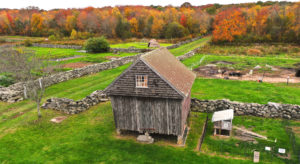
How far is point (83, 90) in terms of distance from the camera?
29281 mm

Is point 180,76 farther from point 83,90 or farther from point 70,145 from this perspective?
point 83,90

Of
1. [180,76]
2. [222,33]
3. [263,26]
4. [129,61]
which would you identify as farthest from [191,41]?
[180,76]

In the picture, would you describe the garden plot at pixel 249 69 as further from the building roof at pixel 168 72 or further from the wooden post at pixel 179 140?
the wooden post at pixel 179 140

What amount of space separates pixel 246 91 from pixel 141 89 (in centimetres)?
1725

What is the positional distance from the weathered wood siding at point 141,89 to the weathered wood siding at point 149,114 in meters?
0.52

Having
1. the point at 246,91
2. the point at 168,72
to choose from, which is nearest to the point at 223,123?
the point at 168,72

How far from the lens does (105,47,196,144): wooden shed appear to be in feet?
50.2

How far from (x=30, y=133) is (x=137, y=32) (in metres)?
93.3

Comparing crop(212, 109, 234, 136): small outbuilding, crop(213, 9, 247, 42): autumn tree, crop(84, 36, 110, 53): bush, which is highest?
crop(213, 9, 247, 42): autumn tree

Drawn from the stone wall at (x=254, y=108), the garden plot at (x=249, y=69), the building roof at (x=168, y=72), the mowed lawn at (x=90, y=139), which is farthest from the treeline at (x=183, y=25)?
the building roof at (x=168, y=72)

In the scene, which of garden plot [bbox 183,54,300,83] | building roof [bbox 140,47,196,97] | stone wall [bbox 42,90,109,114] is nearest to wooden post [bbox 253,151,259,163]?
building roof [bbox 140,47,196,97]

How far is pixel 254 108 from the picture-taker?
20.7 metres

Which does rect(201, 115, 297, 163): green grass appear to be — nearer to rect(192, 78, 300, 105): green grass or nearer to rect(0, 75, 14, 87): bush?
rect(192, 78, 300, 105): green grass

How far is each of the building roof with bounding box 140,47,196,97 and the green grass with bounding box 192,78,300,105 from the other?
326 inches
